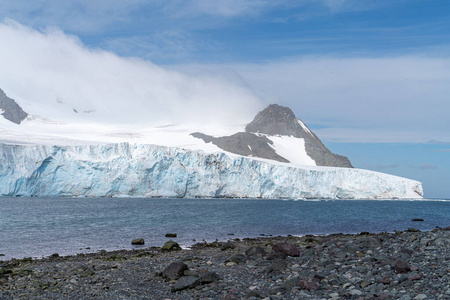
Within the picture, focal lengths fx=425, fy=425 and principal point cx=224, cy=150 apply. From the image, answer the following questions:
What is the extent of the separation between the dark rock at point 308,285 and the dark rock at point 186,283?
224cm

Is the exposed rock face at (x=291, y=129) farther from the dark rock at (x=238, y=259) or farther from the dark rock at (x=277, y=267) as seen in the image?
the dark rock at (x=277, y=267)

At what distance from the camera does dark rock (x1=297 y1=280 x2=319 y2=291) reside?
8281 millimetres

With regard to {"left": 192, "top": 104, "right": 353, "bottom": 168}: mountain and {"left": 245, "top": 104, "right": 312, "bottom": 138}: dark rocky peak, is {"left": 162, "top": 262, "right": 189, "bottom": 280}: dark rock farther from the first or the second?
{"left": 245, "top": 104, "right": 312, "bottom": 138}: dark rocky peak

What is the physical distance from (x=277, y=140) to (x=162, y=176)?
78.0 metres

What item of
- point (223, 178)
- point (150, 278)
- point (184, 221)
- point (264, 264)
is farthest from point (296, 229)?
point (223, 178)

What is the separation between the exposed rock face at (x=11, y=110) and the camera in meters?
105

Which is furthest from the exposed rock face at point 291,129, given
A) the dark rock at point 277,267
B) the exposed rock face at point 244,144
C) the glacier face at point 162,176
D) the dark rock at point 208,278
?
the dark rock at point 208,278

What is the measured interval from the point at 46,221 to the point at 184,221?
31.3ft

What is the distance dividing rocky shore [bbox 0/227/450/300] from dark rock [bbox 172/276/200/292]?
0.07 ft

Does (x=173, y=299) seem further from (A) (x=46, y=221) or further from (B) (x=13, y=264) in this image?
(A) (x=46, y=221)

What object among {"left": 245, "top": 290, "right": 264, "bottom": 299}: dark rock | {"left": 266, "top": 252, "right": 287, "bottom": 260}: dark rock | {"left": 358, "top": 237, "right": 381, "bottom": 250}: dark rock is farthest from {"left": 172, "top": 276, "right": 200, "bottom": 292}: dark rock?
{"left": 358, "top": 237, "right": 381, "bottom": 250}: dark rock

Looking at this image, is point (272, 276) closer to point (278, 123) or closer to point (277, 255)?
point (277, 255)

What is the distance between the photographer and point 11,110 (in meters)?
108

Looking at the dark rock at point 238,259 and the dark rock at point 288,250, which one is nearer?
the dark rock at point 288,250
